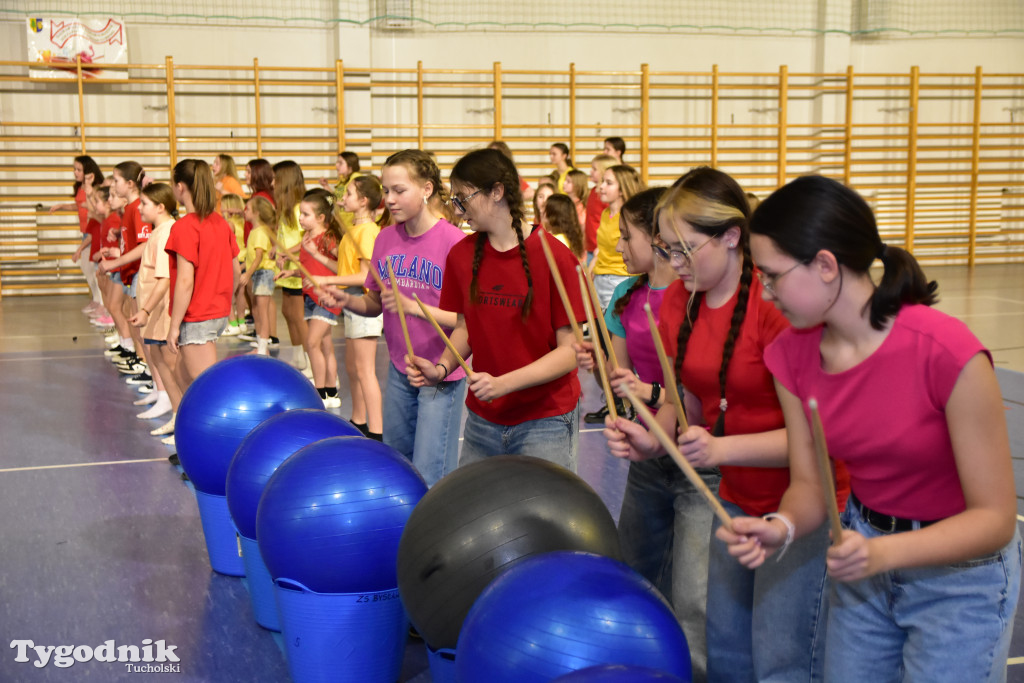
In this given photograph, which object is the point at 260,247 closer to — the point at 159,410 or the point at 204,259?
the point at 159,410

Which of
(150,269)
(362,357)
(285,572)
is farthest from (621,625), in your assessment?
(150,269)

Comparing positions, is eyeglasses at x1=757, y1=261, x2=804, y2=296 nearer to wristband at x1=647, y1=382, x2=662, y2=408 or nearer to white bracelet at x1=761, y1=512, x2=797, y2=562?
white bracelet at x1=761, y1=512, x2=797, y2=562

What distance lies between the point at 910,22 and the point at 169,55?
10880 millimetres

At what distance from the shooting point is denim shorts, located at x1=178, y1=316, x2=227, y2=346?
5410 mm

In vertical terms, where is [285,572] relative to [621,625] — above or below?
below

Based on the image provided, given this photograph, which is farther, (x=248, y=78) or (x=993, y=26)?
(x=993, y=26)

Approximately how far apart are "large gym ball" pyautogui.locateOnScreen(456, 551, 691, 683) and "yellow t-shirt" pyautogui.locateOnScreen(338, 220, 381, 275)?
359 cm

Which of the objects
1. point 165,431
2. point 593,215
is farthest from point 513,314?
point 593,215

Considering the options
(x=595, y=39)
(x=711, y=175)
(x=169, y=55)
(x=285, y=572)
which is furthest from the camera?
(x=595, y=39)

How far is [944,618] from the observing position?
167cm

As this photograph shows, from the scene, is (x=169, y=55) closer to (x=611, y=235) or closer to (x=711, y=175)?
(x=611, y=235)

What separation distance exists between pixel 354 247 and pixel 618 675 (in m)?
4.13

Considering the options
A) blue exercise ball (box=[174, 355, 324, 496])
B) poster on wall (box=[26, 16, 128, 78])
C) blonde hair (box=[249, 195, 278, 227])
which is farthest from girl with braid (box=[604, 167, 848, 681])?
poster on wall (box=[26, 16, 128, 78])

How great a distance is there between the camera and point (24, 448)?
5750 mm
